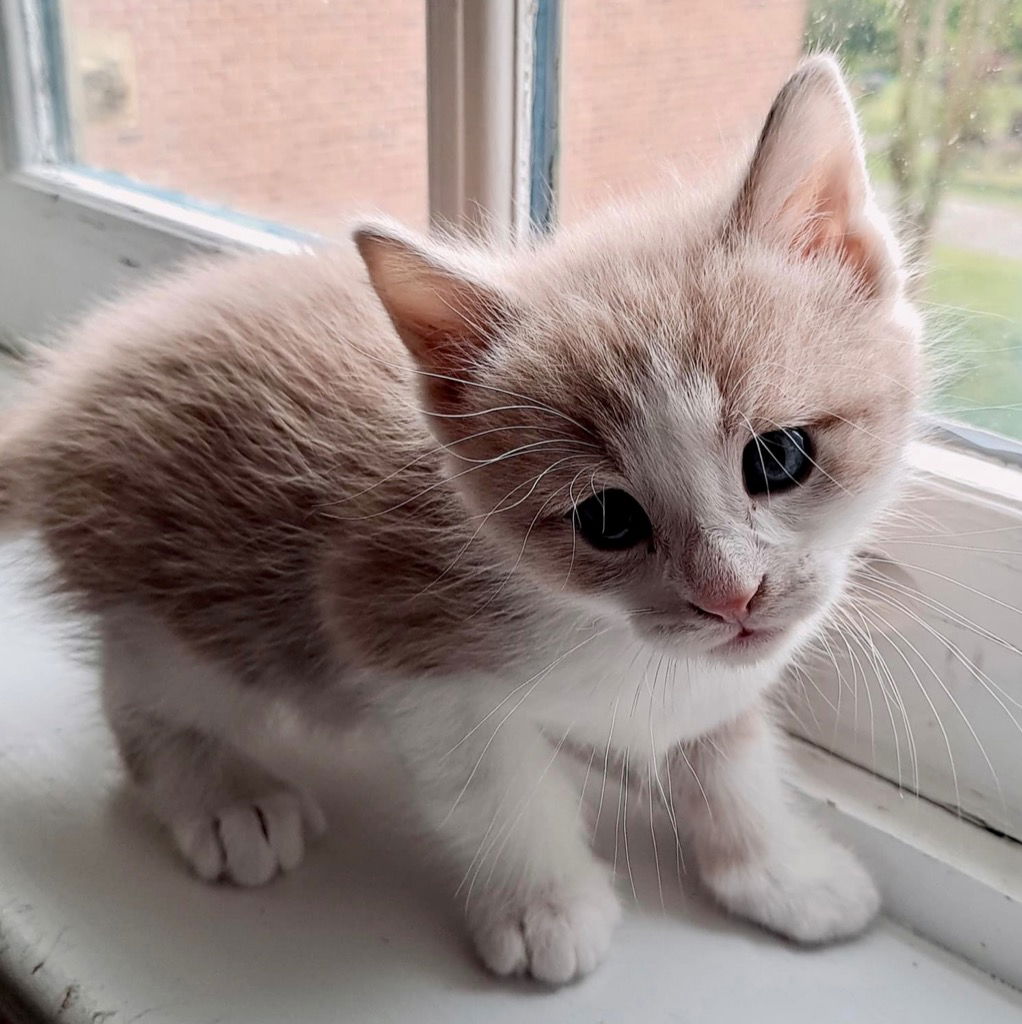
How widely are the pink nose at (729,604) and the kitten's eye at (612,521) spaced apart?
0.17 feet

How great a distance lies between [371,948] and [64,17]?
1.14 m

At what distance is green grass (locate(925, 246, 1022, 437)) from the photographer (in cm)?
75

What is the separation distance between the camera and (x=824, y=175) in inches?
24.5

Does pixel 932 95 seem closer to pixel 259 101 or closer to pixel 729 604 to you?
pixel 729 604

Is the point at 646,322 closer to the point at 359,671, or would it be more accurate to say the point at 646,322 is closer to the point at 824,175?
the point at 824,175

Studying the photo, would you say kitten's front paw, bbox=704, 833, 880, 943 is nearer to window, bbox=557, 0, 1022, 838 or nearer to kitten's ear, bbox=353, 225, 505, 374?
window, bbox=557, 0, 1022, 838

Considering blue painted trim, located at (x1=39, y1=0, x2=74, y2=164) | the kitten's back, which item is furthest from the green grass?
blue painted trim, located at (x1=39, y1=0, x2=74, y2=164)

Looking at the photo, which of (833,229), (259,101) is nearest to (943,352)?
(833,229)

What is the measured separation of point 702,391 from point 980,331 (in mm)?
287

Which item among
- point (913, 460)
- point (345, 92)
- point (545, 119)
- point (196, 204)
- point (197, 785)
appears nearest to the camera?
point (913, 460)

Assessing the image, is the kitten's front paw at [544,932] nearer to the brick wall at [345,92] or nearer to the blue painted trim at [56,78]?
the brick wall at [345,92]

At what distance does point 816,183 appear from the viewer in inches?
24.8

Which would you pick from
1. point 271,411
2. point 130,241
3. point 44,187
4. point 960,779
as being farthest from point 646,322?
point 44,187

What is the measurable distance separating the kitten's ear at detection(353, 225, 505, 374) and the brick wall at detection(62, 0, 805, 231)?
28 centimetres
